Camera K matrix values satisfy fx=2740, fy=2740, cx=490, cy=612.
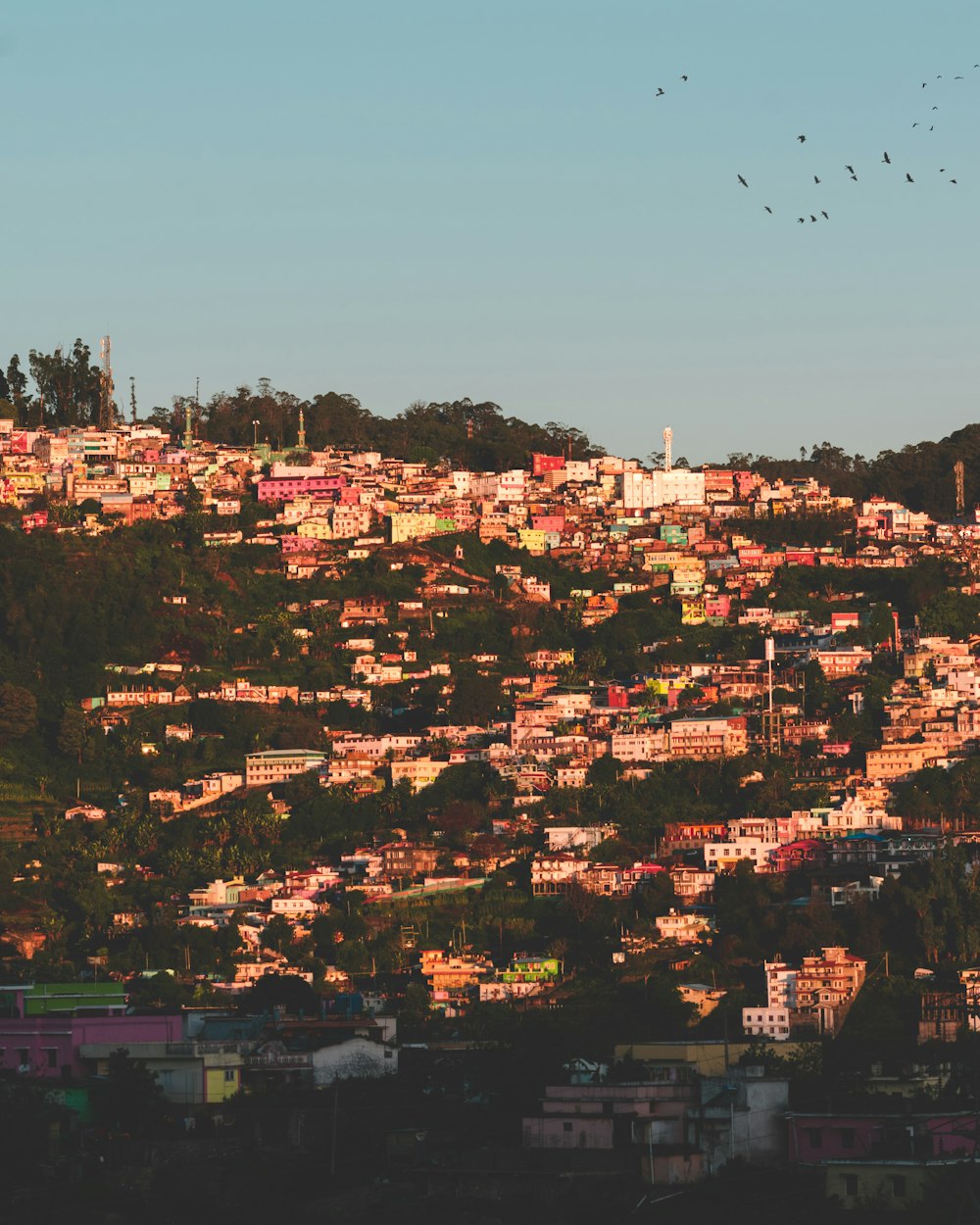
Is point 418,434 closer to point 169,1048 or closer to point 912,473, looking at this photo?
point 912,473

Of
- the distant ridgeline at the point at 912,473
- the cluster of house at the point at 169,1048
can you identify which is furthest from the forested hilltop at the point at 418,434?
the cluster of house at the point at 169,1048

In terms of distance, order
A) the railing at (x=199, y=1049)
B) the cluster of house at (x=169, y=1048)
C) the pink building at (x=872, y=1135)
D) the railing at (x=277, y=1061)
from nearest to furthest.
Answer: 1. the pink building at (x=872, y=1135)
2. the cluster of house at (x=169, y=1048)
3. the railing at (x=199, y=1049)
4. the railing at (x=277, y=1061)

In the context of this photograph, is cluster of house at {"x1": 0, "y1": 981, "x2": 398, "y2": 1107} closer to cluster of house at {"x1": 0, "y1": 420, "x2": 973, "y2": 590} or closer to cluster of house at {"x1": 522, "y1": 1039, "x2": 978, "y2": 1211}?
cluster of house at {"x1": 522, "y1": 1039, "x2": 978, "y2": 1211}

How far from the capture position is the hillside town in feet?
106

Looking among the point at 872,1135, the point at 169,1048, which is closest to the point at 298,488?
the point at 169,1048

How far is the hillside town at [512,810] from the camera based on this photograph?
3238 cm

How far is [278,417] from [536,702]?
25355 millimetres

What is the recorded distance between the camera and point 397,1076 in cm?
3475

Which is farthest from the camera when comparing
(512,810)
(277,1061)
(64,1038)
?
(512,810)

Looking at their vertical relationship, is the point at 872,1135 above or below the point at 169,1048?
above

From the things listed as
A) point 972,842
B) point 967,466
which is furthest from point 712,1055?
point 967,466

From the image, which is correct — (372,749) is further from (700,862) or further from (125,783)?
(700,862)

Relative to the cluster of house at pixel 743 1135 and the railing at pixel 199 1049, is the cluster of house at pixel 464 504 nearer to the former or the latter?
the railing at pixel 199 1049

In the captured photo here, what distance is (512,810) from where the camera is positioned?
53.6 meters
